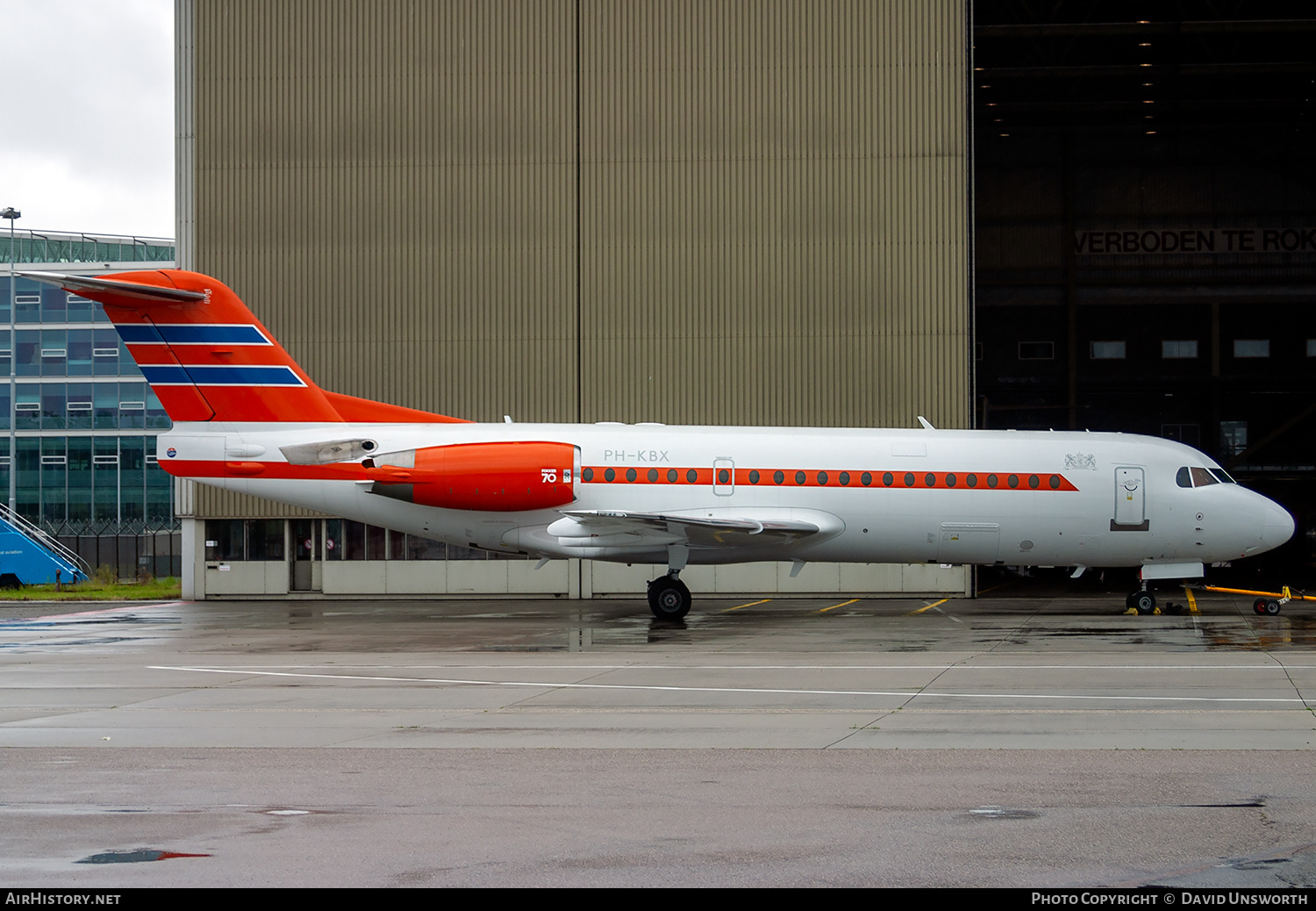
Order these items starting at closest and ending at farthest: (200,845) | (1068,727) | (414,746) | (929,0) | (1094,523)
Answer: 1. (200,845)
2. (414,746)
3. (1068,727)
4. (1094,523)
5. (929,0)

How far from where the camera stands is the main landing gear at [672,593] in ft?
66.1

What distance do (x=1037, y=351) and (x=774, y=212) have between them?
804 inches

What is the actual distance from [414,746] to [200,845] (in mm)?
2865

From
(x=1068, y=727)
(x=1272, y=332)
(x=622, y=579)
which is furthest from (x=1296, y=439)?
(x=1068, y=727)

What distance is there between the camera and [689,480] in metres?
20.6

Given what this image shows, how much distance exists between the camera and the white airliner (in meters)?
20.3

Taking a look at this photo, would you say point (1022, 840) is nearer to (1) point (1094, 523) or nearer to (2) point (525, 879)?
(2) point (525, 879)

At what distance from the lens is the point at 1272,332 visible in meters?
43.1

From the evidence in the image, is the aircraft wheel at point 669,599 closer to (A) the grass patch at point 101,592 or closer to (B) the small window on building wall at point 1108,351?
(A) the grass patch at point 101,592

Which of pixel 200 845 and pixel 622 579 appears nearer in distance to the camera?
pixel 200 845

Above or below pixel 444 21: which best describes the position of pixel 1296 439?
below

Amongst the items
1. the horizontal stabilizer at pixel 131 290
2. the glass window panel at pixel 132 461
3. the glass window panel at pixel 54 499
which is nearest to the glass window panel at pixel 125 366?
the glass window panel at pixel 132 461

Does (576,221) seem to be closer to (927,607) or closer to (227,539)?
(227,539)

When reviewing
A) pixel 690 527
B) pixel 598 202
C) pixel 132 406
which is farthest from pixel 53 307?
pixel 690 527
